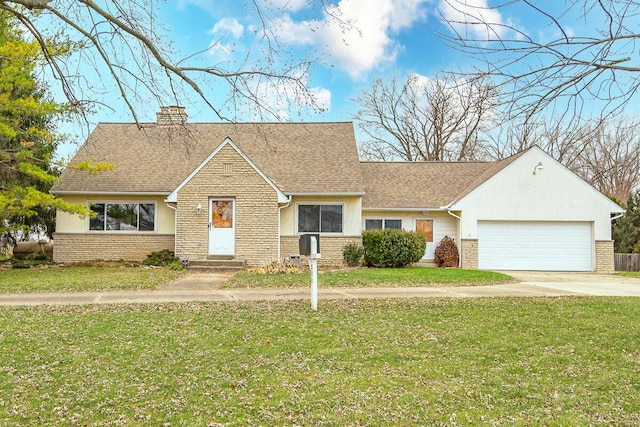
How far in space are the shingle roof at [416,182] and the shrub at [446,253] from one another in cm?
160

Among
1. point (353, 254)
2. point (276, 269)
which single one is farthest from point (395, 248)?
point (276, 269)

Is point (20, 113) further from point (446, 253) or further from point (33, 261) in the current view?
point (446, 253)

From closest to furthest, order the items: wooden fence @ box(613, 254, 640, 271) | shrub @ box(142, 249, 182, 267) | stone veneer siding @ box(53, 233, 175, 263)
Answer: shrub @ box(142, 249, 182, 267), stone veneer siding @ box(53, 233, 175, 263), wooden fence @ box(613, 254, 640, 271)

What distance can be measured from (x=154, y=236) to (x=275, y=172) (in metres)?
5.55

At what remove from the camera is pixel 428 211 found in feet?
65.2

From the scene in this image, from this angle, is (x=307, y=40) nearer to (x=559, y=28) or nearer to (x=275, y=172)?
(x=559, y=28)

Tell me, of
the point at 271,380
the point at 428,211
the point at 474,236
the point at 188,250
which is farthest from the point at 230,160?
the point at 271,380

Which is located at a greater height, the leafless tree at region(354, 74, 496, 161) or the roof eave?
the leafless tree at region(354, 74, 496, 161)

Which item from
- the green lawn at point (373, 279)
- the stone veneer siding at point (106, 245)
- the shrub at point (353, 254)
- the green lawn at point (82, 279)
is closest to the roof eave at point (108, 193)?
the stone veneer siding at point (106, 245)

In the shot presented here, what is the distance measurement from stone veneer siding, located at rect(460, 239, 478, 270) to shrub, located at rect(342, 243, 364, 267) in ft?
14.1

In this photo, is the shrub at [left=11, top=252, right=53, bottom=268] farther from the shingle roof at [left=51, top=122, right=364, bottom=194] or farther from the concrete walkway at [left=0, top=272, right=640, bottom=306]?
the concrete walkway at [left=0, top=272, right=640, bottom=306]

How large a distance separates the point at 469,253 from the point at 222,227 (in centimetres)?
994

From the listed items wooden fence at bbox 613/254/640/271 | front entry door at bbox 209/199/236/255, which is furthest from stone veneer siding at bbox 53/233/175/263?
wooden fence at bbox 613/254/640/271

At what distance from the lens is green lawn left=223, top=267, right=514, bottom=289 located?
41.2 feet
